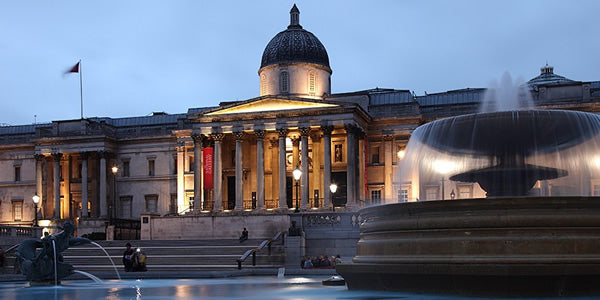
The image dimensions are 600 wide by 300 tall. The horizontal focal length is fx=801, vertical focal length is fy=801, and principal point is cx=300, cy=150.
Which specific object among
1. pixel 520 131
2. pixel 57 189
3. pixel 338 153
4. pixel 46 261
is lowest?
pixel 46 261

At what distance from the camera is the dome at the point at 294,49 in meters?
62.6

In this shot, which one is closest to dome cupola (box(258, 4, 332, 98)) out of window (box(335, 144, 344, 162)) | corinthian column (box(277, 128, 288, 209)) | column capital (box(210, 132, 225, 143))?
window (box(335, 144, 344, 162))

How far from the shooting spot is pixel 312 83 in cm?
6281

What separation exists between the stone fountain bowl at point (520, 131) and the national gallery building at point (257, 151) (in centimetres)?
3219

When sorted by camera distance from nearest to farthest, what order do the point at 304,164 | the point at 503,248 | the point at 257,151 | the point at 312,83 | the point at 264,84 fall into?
the point at 503,248 → the point at 304,164 → the point at 257,151 → the point at 312,83 → the point at 264,84

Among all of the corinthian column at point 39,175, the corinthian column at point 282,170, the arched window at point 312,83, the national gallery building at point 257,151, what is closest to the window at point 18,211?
the national gallery building at point 257,151

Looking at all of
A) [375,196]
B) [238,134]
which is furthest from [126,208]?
[375,196]

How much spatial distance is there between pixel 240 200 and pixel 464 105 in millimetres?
18400

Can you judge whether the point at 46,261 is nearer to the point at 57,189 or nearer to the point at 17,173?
the point at 57,189

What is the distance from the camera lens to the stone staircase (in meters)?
37.8

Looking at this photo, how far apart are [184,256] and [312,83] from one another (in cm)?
2548

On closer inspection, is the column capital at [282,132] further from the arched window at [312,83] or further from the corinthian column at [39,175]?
the corinthian column at [39,175]

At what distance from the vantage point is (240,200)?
56.8 metres

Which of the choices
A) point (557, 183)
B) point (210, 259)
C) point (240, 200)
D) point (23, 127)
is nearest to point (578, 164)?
point (557, 183)
